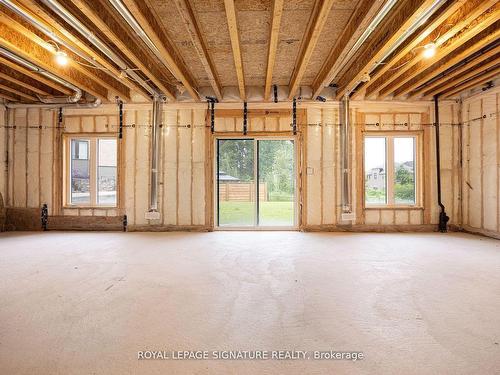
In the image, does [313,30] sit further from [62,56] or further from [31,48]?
[31,48]

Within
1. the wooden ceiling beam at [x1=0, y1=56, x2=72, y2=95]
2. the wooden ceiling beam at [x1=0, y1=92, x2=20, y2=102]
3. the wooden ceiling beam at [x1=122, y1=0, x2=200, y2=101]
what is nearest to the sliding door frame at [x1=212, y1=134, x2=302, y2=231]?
the wooden ceiling beam at [x1=122, y1=0, x2=200, y2=101]

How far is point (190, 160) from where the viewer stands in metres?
6.13

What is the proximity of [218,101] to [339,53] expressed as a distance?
9.41 ft

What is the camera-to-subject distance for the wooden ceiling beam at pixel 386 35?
301 cm

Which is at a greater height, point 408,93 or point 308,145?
point 408,93

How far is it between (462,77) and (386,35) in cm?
231

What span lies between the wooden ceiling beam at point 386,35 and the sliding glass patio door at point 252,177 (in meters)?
2.08

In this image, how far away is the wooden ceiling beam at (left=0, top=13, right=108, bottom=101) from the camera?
11.0ft

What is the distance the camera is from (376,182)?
6.20m

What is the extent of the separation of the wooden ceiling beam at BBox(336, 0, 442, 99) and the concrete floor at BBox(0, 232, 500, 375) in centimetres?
291

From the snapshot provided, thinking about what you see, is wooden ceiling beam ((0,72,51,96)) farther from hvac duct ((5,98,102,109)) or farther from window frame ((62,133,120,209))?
window frame ((62,133,120,209))

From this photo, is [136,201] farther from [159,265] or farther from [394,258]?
[394,258]

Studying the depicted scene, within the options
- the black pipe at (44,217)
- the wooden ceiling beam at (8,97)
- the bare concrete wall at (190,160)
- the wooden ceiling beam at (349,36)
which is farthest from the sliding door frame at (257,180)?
the wooden ceiling beam at (8,97)

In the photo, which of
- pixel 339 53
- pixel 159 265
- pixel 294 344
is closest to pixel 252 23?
pixel 339 53
